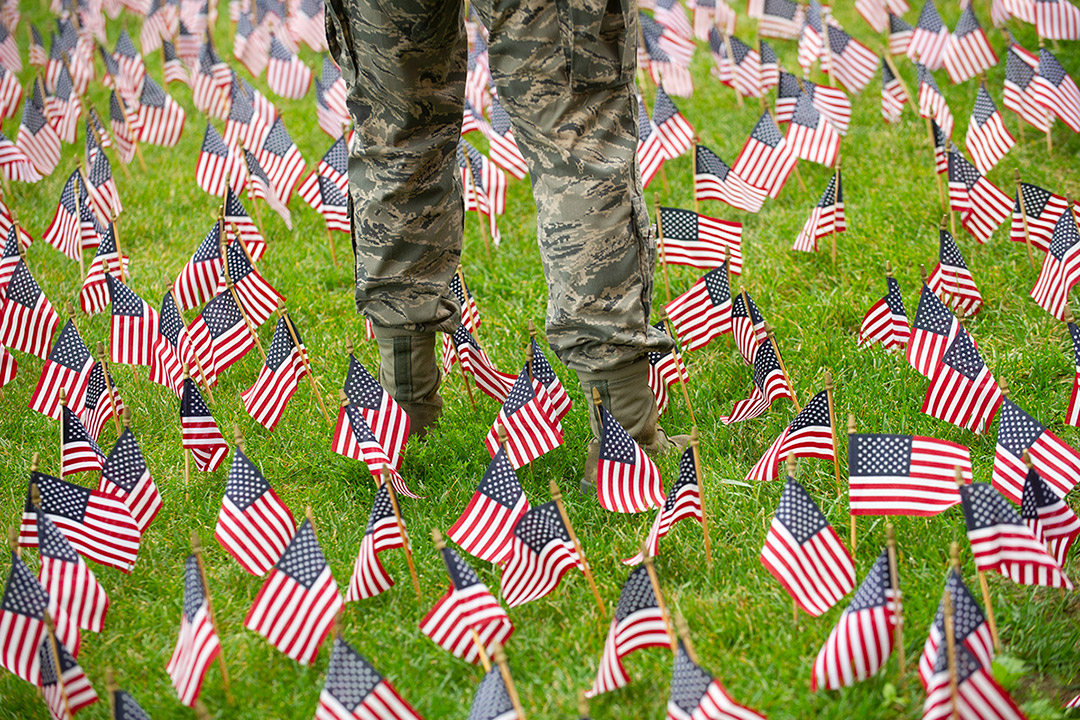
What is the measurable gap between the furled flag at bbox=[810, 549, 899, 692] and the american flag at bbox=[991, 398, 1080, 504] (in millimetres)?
626

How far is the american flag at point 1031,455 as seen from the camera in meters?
2.71

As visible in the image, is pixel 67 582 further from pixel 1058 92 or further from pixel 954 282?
pixel 1058 92

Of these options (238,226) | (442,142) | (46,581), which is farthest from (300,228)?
(46,581)

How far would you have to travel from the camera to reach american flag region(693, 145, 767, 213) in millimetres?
4902

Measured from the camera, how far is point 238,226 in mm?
4914

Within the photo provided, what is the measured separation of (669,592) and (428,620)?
0.71 meters

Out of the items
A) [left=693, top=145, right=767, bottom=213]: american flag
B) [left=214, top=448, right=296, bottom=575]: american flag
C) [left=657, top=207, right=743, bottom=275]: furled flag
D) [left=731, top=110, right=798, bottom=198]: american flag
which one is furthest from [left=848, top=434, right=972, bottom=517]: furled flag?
[left=731, top=110, right=798, bottom=198]: american flag

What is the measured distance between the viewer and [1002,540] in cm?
238

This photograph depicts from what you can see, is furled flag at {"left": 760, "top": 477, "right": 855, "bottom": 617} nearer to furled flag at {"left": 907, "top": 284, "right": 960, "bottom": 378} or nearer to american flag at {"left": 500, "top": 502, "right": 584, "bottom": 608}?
american flag at {"left": 500, "top": 502, "right": 584, "bottom": 608}

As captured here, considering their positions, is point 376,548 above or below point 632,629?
below

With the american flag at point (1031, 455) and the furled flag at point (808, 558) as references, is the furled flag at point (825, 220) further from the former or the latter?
the furled flag at point (808, 558)

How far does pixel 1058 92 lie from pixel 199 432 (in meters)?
4.35

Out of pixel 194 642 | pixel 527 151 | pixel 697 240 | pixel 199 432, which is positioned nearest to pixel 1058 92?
pixel 697 240

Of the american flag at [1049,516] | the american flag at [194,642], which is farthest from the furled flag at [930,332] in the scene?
the american flag at [194,642]
